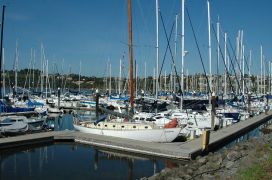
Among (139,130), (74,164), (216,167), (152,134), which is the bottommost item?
(74,164)

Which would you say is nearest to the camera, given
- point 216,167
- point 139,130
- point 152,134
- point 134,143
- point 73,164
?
point 216,167

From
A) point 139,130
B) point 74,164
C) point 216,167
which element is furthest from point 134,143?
point 216,167

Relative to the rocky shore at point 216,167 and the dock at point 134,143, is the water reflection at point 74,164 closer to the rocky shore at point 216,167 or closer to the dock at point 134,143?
the dock at point 134,143

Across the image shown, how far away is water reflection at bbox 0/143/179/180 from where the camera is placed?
17.7 metres

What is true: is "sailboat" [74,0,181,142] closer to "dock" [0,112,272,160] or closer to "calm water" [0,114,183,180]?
"dock" [0,112,272,160]

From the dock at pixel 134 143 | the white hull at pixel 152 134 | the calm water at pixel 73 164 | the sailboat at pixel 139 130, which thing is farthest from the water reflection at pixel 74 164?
the white hull at pixel 152 134

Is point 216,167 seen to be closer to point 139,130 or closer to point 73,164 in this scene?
point 73,164

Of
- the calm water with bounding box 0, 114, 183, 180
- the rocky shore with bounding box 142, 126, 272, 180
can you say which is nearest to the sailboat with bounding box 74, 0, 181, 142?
the calm water with bounding box 0, 114, 183, 180

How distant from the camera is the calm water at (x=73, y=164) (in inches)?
695

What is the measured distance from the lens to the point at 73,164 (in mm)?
19828

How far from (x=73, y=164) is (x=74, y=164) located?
2.1 inches

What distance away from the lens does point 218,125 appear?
31484 mm

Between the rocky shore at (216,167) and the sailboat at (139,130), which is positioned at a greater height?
the sailboat at (139,130)

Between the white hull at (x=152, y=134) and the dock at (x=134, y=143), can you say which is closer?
the dock at (x=134, y=143)
